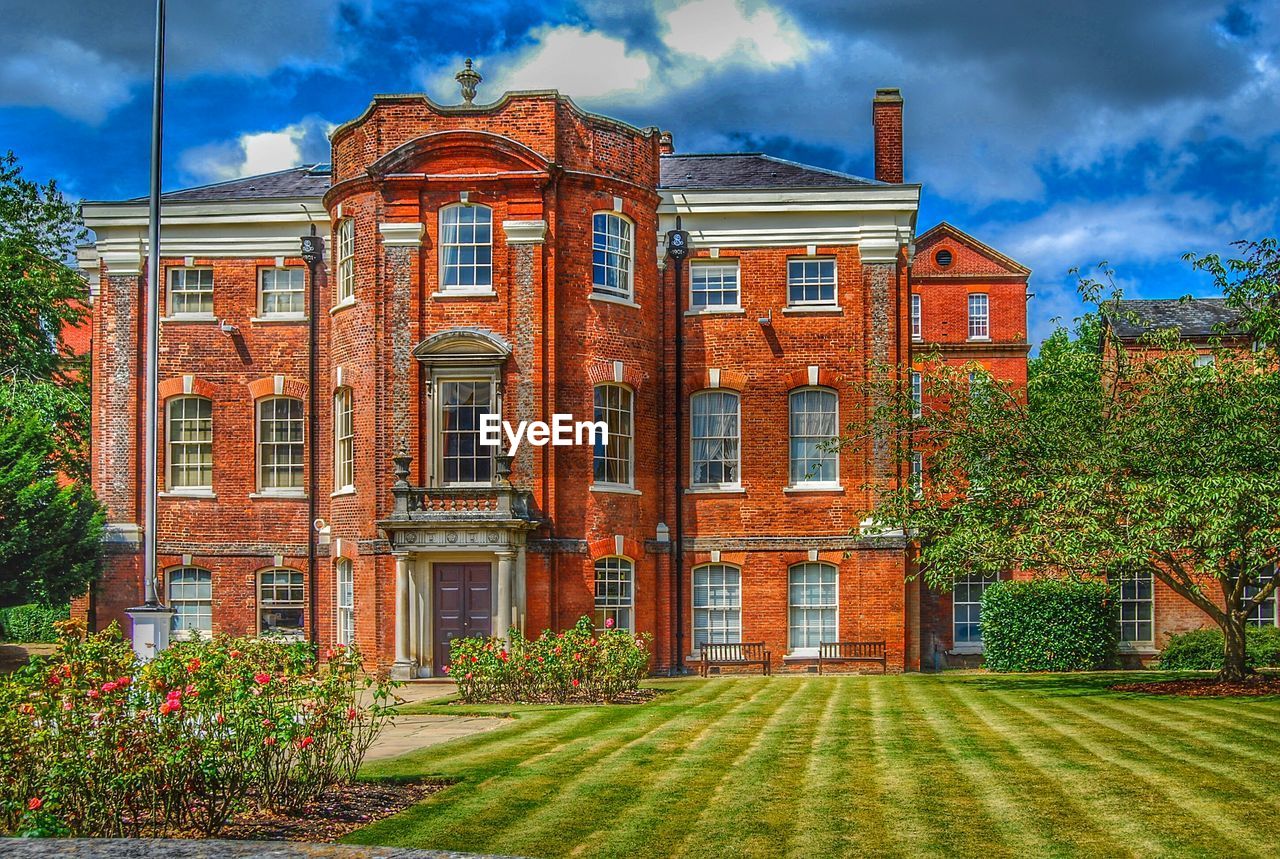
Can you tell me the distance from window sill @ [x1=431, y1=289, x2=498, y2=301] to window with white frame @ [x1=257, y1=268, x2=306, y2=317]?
15.8 feet

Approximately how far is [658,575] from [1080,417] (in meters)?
10.2

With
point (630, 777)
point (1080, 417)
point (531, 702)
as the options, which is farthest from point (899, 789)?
point (1080, 417)

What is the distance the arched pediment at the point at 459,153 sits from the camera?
2930cm

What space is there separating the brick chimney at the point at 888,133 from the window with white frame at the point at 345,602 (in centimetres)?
1570

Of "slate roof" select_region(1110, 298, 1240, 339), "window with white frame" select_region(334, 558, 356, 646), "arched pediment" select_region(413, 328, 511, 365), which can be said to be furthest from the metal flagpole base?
"slate roof" select_region(1110, 298, 1240, 339)

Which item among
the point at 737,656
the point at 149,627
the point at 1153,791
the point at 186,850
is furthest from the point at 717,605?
the point at 186,850

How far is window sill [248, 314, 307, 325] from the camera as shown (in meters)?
32.5

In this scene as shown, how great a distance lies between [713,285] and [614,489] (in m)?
5.21

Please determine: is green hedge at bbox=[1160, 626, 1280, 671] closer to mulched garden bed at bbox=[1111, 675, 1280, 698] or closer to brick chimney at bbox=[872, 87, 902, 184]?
mulched garden bed at bbox=[1111, 675, 1280, 698]

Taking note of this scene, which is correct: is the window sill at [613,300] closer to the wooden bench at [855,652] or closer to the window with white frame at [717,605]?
the window with white frame at [717,605]

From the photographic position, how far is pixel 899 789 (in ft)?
44.4

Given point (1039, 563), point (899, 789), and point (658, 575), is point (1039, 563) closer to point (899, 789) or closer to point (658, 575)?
point (658, 575)

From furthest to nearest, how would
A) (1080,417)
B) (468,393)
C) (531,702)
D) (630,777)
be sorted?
(468,393)
(1080,417)
(531,702)
(630,777)

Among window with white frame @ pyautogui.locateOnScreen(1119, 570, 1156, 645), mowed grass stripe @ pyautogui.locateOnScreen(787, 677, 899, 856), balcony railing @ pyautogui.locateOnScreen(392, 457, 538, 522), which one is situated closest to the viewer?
mowed grass stripe @ pyautogui.locateOnScreen(787, 677, 899, 856)
